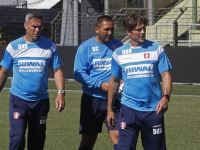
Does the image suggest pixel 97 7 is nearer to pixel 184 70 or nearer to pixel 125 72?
pixel 184 70

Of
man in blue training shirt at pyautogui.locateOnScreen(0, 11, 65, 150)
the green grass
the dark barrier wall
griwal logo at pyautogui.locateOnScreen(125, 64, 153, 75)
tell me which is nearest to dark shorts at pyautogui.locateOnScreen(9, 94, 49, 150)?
man in blue training shirt at pyautogui.locateOnScreen(0, 11, 65, 150)

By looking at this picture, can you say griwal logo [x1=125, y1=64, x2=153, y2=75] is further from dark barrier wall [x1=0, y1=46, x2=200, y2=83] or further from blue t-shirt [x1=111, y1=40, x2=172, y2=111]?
dark barrier wall [x1=0, y1=46, x2=200, y2=83]

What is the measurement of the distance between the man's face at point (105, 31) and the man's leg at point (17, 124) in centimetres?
146

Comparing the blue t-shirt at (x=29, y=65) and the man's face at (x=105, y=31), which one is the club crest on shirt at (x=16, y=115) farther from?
the man's face at (x=105, y=31)

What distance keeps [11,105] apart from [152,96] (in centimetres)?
211

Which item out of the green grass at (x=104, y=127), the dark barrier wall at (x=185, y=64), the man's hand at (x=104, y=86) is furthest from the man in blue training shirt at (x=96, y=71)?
the dark barrier wall at (x=185, y=64)

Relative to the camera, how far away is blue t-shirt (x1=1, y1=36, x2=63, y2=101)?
6566mm

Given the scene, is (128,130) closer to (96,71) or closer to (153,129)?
(153,129)

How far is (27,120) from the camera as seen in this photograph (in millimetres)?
6590

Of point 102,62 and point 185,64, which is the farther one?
point 185,64

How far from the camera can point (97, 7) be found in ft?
99.9

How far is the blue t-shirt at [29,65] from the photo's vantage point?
6566 millimetres

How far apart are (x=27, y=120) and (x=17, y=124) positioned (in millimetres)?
172

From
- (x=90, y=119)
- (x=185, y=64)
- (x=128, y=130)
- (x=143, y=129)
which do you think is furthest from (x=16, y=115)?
(x=185, y=64)
